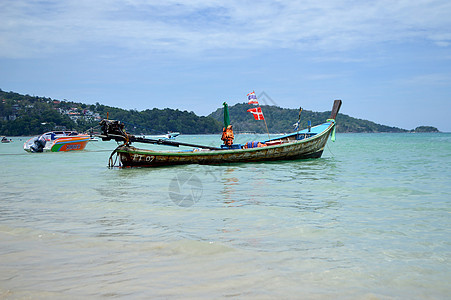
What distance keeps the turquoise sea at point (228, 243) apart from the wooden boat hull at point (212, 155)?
7161 millimetres

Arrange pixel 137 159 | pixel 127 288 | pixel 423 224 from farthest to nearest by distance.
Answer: pixel 137 159 → pixel 423 224 → pixel 127 288

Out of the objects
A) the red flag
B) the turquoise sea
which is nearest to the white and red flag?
the red flag

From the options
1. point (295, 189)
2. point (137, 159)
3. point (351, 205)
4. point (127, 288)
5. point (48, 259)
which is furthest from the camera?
point (137, 159)

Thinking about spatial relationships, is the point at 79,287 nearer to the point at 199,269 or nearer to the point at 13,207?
the point at 199,269

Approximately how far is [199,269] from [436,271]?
116 inches

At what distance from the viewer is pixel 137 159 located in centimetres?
1925

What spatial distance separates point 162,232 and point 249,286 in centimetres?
284

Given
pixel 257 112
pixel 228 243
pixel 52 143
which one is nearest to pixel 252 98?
pixel 257 112

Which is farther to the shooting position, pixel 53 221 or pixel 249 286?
pixel 53 221

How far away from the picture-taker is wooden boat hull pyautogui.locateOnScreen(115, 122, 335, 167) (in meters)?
19.2

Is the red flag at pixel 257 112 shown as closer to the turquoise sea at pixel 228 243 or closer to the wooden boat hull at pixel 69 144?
the turquoise sea at pixel 228 243

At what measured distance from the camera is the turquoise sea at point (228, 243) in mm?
4316

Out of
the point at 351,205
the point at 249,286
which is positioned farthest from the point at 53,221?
the point at 351,205

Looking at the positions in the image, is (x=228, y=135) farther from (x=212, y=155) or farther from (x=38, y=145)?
(x=38, y=145)
